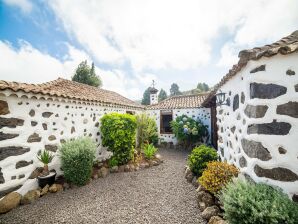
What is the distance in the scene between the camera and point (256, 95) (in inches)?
109

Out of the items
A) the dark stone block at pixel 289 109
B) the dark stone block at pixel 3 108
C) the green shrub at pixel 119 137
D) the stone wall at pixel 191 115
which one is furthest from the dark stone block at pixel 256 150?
the stone wall at pixel 191 115

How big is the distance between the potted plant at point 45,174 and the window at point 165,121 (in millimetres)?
8513

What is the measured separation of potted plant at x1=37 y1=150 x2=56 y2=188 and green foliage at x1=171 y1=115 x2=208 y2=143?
7.05 meters

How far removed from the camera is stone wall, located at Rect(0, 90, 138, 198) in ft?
13.4

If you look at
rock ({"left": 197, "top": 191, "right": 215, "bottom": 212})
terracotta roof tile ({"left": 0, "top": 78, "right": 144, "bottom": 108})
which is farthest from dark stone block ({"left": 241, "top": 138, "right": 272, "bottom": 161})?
terracotta roof tile ({"left": 0, "top": 78, "right": 144, "bottom": 108})

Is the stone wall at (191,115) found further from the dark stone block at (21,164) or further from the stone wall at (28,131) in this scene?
the dark stone block at (21,164)

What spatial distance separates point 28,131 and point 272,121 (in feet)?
18.4

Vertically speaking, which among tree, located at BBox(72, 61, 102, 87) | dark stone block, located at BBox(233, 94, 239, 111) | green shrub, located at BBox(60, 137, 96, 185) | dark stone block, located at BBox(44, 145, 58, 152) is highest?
tree, located at BBox(72, 61, 102, 87)

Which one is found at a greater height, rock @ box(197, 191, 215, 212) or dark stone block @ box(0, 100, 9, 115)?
dark stone block @ box(0, 100, 9, 115)

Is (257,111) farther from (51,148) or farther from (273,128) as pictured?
(51,148)

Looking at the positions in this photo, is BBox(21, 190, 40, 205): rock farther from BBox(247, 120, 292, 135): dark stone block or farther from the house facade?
BBox(247, 120, 292, 135): dark stone block

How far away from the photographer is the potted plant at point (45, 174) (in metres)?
4.60

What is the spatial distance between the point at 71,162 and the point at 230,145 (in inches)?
172

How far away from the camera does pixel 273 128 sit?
256 centimetres
